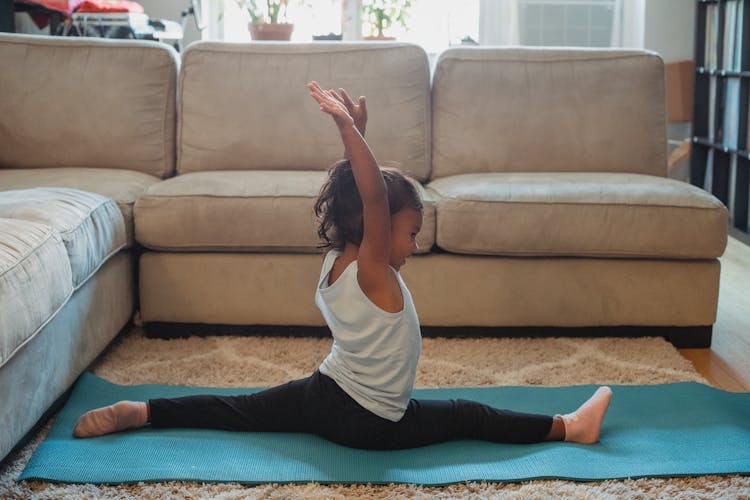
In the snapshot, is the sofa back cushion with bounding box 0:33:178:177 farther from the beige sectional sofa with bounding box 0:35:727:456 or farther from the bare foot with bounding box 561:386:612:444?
the bare foot with bounding box 561:386:612:444

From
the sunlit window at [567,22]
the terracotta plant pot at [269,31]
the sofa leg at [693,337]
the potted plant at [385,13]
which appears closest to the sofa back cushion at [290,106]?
the terracotta plant pot at [269,31]

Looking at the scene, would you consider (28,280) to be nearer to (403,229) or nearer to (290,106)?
(403,229)

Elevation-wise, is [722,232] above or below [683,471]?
above

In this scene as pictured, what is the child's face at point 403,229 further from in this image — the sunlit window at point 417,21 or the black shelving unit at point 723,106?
the sunlit window at point 417,21

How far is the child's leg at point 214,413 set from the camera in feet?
5.71

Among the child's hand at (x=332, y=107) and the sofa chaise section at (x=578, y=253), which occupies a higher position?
the child's hand at (x=332, y=107)

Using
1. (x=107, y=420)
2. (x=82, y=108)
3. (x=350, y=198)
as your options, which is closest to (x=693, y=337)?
(x=350, y=198)

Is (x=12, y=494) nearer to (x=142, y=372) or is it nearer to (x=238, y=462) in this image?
(x=238, y=462)

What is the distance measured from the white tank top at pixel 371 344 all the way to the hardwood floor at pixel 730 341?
36.0 inches

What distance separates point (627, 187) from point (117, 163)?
1.56 metres

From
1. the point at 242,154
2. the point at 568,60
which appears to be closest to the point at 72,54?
the point at 242,154

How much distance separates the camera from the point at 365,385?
166 centimetres

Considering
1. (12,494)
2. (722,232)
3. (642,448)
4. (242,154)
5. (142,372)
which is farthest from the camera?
(242,154)

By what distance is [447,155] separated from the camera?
2.86m
